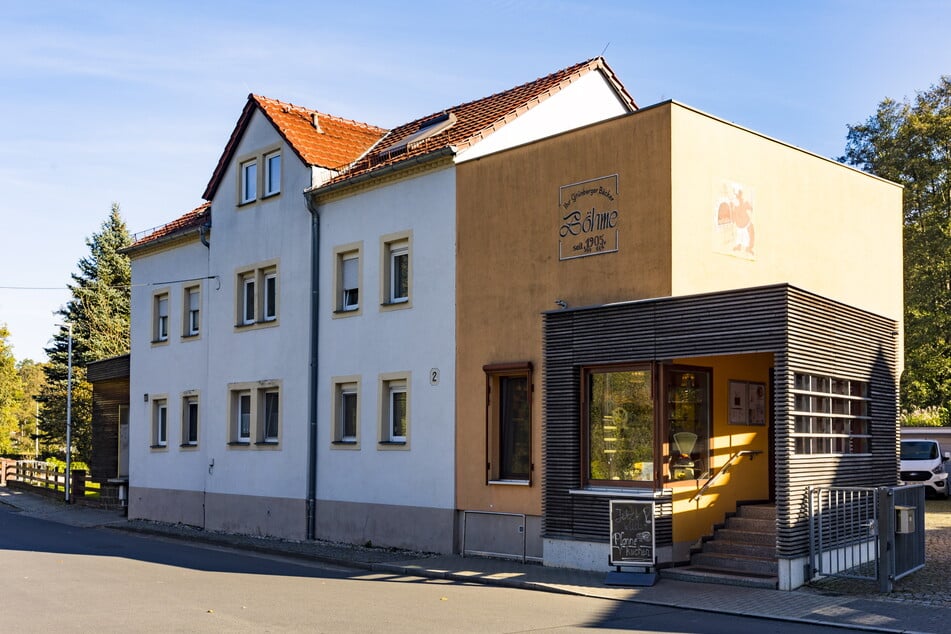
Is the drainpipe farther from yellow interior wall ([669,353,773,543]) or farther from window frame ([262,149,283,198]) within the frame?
yellow interior wall ([669,353,773,543])

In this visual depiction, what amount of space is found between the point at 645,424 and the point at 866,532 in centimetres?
362

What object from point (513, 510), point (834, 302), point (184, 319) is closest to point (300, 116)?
point (184, 319)

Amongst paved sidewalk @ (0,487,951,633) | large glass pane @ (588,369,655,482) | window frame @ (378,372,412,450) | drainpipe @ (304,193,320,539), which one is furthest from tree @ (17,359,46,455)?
large glass pane @ (588,369,655,482)

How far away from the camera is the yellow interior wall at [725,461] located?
15.2 meters

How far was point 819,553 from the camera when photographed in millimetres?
13969

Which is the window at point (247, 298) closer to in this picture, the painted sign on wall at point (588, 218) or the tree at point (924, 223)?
the painted sign on wall at point (588, 218)

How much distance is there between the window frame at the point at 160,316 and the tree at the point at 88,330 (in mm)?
22460

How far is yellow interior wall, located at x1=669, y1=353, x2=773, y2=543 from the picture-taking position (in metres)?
15.2

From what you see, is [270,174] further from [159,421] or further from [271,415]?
[159,421]

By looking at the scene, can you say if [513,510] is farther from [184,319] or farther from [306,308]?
[184,319]

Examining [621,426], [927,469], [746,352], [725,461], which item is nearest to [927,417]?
[927,469]

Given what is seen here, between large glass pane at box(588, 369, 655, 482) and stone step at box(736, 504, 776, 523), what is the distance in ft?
5.88

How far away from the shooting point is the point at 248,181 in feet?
82.1

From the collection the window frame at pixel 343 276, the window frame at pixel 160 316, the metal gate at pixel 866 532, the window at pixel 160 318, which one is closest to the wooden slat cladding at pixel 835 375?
the metal gate at pixel 866 532
